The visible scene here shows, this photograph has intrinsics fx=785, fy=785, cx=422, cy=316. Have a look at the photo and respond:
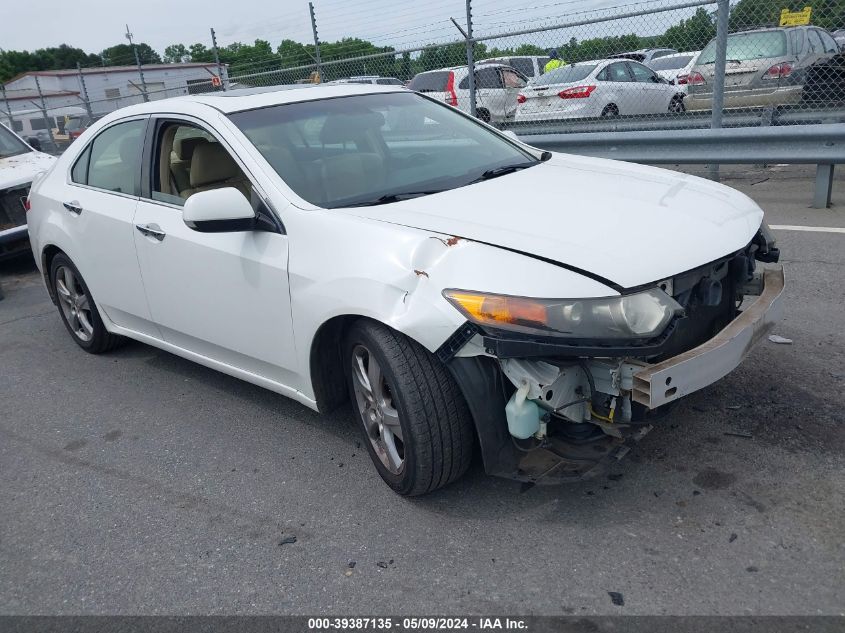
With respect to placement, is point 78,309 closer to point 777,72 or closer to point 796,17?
point 796,17

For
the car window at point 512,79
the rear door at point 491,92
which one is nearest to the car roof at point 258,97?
the rear door at point 491,92

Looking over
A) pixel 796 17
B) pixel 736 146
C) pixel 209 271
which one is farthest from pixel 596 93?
pixel 209 271

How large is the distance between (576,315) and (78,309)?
374 cm

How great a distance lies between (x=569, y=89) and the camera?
11.3m

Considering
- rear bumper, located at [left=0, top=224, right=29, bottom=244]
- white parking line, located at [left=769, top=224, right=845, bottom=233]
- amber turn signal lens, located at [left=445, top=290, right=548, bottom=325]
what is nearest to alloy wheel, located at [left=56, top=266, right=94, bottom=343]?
rear bumper, located at [left=0, top=224, right=29, bottom=244]

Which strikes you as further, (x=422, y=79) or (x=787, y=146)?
(x=422, y=79)

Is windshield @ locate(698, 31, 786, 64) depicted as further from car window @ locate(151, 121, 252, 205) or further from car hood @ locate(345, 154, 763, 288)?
car window @ locate(151, 121, 252, 205)

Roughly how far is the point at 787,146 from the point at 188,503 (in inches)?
246

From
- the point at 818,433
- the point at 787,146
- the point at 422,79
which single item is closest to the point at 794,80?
the point at 787,146

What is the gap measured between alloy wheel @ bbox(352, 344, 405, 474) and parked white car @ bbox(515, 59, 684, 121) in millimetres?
8266

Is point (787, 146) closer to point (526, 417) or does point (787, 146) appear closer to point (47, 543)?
point (526, 417)

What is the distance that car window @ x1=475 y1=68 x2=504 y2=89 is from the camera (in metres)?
11.7

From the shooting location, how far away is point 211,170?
13.4 ft

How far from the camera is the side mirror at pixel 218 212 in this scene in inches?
128
